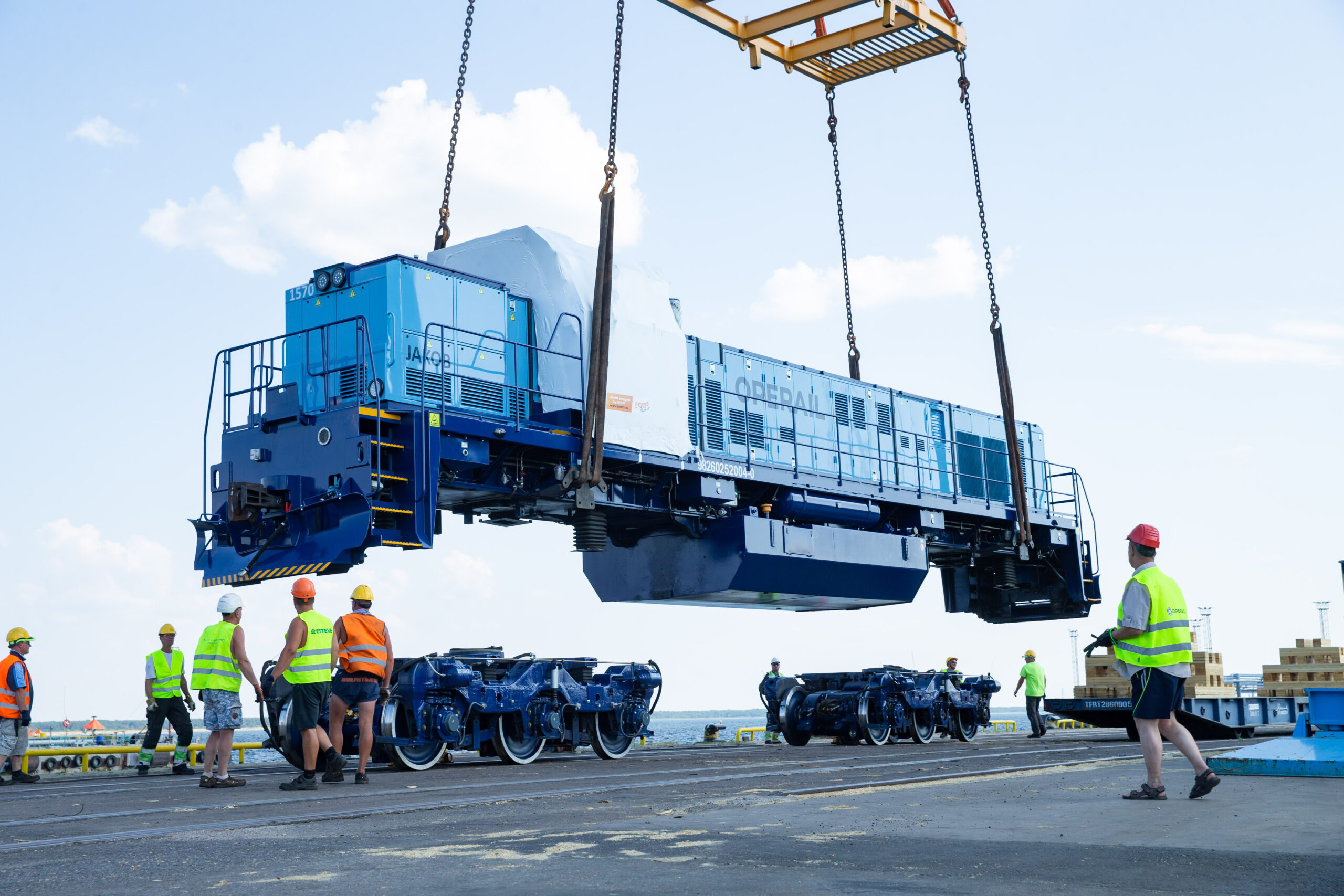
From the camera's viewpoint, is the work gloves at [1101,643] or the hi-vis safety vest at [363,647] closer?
the work gloves at [1101,643]

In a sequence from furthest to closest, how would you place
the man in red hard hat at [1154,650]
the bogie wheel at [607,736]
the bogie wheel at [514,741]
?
A: the bogie wheel at [607,736]
the bogie wheel at [514,741]
the man in red hard hat at [1154,650]

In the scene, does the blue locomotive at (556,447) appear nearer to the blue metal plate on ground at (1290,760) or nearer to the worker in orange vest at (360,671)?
the worker in orange vest at (360,671)

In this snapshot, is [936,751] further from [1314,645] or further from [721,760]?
[1314,645]

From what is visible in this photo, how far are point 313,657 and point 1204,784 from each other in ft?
22.6

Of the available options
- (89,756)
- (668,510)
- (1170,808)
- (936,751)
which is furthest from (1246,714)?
(89,756)

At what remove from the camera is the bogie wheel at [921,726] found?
19.1m

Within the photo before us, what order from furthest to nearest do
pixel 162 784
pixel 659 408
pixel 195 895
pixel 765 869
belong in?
pixel 659 408
pixel 162 784
pixel 765 869
pixel 195 895

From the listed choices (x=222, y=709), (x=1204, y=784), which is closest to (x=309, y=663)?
(x=222, y=709)

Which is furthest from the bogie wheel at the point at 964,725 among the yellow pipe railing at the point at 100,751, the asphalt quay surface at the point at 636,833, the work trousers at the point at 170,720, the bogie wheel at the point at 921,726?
the work trousers at the point at 170,720

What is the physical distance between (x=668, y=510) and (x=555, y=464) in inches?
86.2

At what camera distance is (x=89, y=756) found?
16.2m

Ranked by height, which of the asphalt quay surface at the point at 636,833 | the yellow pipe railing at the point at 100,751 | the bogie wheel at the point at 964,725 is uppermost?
the yellow pipe railing at the point at 100,751

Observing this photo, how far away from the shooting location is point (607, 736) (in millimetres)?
15133

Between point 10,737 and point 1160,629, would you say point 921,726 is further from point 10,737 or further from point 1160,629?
point 10,737
